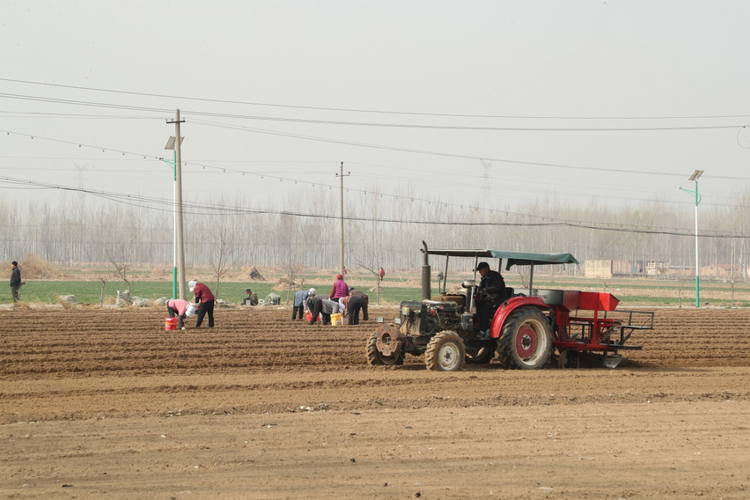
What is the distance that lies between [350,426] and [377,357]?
15.9ft

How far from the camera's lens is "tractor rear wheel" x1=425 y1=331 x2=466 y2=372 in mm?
12203

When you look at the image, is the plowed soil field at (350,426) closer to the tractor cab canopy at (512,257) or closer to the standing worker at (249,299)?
the tractor cab canopy at (512,257)

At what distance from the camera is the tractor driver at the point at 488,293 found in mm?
12500

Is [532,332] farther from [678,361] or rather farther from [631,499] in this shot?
[631,499]

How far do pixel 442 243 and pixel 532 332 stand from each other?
226 ft

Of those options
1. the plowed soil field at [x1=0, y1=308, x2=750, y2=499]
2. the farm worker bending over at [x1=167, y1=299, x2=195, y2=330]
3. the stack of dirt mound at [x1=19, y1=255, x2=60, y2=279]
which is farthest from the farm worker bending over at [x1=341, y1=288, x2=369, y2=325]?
the stack of dirt mound at [x1=19, y1=255, x2=60, y2=279]

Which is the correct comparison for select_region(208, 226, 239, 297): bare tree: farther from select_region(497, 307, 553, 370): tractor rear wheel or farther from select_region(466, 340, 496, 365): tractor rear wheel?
select_region(497, 307, 553, 370): tractor rear wheel

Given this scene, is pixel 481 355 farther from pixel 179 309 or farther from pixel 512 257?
pixel 179 309

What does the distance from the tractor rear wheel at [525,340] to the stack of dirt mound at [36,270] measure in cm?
5499

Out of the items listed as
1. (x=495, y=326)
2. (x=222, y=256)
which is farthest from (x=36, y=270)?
(x=495, y=326)

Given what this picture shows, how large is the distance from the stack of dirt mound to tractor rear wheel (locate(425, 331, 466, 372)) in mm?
54775

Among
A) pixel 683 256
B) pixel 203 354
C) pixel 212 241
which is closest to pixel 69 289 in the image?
pixel 203 354

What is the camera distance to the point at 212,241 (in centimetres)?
9012

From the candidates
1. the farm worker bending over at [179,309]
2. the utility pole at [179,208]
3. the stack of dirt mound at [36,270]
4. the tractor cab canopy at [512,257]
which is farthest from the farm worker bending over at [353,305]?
the stack of dirt mound at [36,270]
